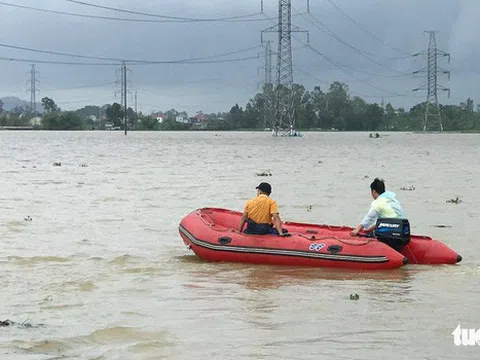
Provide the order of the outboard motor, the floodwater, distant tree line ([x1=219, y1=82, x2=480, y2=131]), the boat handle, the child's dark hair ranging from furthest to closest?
distant tree line ([x1=219, y1=82, x2=480, y2=131])
the boat handle
the child's dark hair
the outboard motor
the floodwater

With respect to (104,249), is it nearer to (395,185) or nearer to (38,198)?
(38,198)

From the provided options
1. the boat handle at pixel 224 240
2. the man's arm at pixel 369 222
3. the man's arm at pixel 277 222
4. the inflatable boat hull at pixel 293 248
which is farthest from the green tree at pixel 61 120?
the man's arm at pixel 369 222

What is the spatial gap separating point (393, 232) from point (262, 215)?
210 cm

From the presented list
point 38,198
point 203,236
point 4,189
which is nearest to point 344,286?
point 203,236

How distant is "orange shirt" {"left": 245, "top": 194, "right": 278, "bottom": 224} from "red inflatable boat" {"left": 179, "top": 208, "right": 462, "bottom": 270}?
0.28 metres

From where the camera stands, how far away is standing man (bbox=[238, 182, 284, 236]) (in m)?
14.5

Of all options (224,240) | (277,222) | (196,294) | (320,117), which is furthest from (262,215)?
(320,117)

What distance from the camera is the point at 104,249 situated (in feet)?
54.3

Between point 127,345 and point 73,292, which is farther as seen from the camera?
point 73,292

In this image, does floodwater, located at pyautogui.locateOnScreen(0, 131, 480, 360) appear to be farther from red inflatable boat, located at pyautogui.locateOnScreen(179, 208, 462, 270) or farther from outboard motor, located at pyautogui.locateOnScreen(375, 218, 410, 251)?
outboard motor, located at pyautogui.locateOnScreen(375, 218, 410, 251)

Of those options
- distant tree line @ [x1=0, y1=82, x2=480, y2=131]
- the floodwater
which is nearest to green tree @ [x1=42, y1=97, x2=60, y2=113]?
distant tree line @ [x1=0, y1=82, x2=480, y2=131]

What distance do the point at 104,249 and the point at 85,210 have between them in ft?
21.8

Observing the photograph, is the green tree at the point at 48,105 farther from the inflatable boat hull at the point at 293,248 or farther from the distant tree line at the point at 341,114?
the inflatable boat hull at the point at 293,248

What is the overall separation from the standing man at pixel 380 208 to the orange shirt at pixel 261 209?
1378mm
